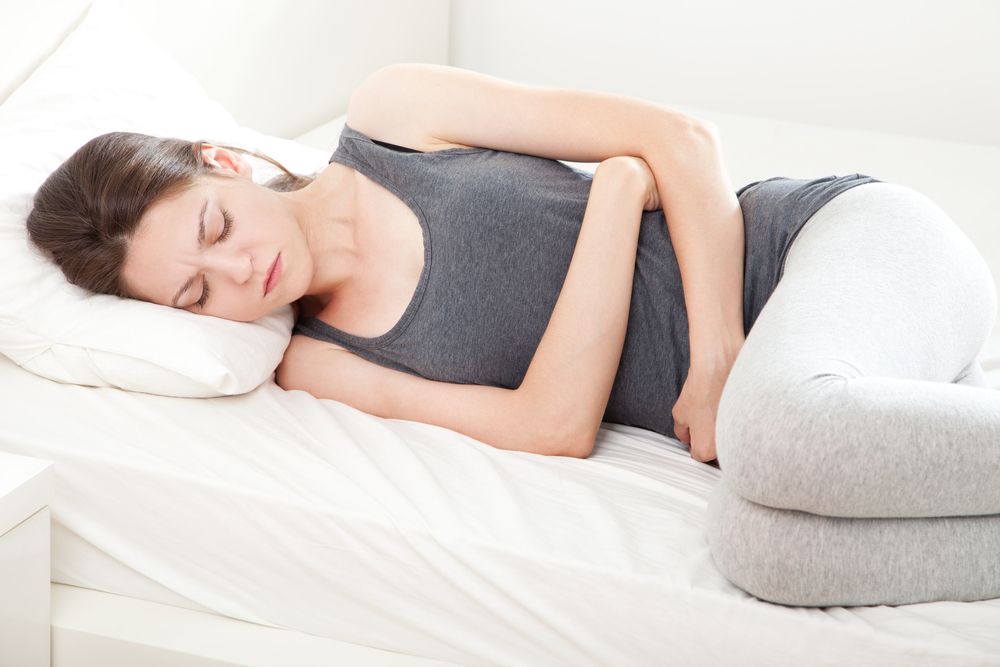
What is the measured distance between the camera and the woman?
1229 mm

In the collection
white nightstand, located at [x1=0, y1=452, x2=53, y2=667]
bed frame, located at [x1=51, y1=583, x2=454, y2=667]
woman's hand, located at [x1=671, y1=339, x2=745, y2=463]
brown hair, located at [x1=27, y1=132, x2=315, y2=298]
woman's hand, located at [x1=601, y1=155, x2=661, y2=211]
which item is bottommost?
bed frame, located at [x1=51, y1=583, x2=454, y2=667]

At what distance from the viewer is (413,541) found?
1.05 m

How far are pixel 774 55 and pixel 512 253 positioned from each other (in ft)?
7.33

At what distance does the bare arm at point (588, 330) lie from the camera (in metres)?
1.23

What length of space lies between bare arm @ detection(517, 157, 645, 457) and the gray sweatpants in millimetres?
222

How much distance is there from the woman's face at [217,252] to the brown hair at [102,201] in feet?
0.06

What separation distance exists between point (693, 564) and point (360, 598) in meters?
0.37

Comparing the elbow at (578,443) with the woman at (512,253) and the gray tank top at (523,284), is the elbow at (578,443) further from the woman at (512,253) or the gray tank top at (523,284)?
the gray tank top at (523,284)

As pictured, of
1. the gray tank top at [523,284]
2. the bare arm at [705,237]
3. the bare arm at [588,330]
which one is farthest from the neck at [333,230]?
the bare arm at [705,237]

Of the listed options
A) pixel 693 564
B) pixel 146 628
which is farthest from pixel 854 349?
pixel 146 628

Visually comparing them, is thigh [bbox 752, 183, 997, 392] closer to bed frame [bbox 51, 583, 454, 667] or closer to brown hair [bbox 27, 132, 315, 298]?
bed frame [bbox 51, 583, 454, 667]

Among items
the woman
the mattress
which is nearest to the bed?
the mattress

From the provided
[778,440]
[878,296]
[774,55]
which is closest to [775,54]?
[774,55]

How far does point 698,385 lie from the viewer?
1.25 meters
